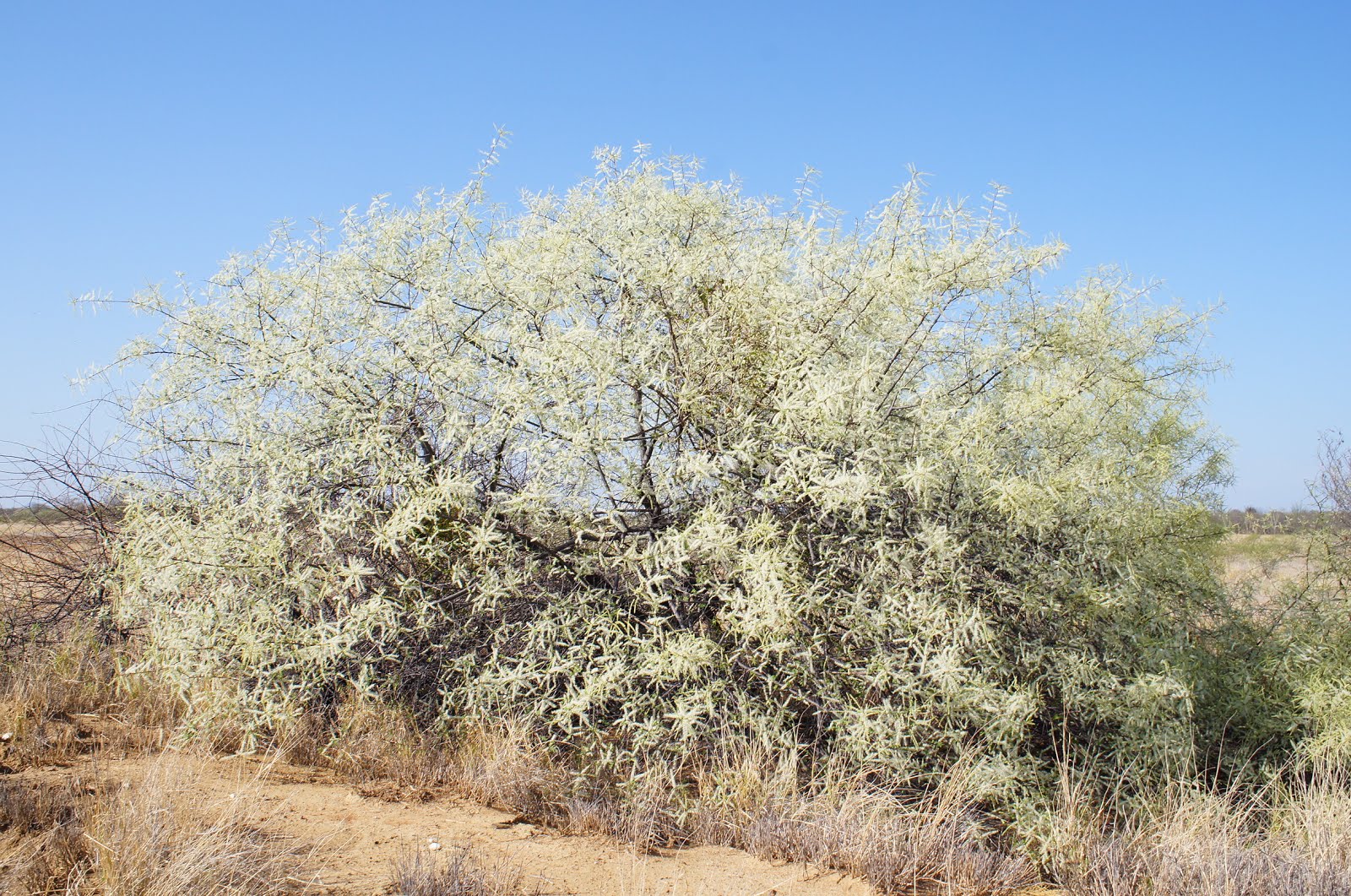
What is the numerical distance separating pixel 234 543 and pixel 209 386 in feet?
4.02

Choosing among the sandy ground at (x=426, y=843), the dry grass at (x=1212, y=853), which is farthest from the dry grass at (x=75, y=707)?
Result: the dry grass at (x=1212, y=853)

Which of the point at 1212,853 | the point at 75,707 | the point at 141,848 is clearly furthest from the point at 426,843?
the point at 75,707

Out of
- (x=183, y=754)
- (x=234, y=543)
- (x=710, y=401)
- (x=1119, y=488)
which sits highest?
(x=710, y=401)

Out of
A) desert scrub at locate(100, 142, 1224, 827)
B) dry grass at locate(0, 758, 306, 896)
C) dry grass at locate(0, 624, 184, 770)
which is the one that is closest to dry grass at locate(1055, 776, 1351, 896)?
desert scrub at locate(100, 142, 1224, 827)

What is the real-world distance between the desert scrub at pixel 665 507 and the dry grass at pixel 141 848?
0.82 m

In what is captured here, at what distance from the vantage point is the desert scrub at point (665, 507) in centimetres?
441

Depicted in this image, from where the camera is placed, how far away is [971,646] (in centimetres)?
431

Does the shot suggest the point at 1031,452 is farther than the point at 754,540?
Yes

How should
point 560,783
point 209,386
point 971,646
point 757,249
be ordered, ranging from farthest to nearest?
point 209,386 < point 757,249 < point 560,783 < point 971,646

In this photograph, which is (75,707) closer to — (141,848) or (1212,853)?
(141,848)

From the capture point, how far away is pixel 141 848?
343 centimetres

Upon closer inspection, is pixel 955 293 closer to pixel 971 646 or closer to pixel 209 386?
pixel 971 646

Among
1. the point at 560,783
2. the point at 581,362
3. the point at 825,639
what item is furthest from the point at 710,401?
the point at 560,783

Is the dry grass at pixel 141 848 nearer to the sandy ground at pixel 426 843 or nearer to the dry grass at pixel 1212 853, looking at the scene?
the sandy ground at pixel 426 843
